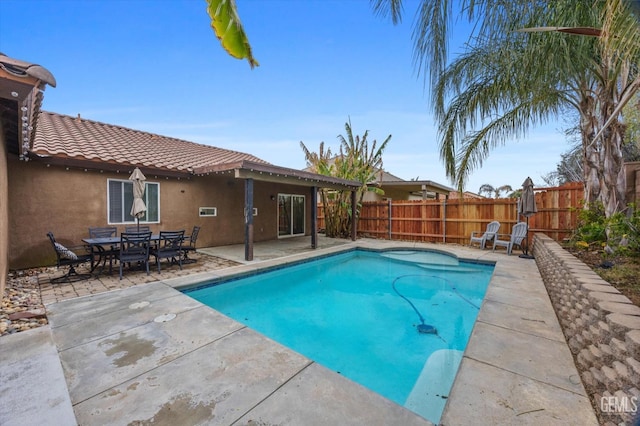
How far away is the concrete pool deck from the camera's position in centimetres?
218

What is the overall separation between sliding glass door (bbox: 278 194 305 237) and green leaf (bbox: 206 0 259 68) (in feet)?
36.6

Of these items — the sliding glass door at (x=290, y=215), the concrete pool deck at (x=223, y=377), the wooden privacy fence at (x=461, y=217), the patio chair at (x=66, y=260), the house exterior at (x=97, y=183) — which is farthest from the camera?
Result: the sliding glass door at (x=290, y=215)

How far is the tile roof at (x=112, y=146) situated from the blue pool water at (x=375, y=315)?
515 cm

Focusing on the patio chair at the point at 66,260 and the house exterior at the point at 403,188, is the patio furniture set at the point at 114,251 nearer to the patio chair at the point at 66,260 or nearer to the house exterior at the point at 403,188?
the patio chair at the point at 66,260

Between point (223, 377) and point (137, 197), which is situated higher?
point (137, 197)

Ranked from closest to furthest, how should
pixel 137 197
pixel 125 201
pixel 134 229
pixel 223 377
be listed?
1. pixel 223 377
2. pixel 137 197
3. pixel 134 229
4. pixel 125 201

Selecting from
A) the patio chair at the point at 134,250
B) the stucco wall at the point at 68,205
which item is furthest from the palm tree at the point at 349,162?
the patio chair at the point at 134,250

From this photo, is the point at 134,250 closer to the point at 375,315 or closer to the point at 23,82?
the point at 23,82

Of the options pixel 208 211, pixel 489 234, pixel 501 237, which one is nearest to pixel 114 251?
pixel 208 211

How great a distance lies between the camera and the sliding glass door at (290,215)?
13852mm

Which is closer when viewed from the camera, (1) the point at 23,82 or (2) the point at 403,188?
(1) the point at 23,82

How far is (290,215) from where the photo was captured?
47.1 ft

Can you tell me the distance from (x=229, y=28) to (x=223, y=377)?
3.27 meters

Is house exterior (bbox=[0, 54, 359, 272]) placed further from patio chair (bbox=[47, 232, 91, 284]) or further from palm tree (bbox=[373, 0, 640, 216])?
palm tree (bbox=[373, 0, 640, 216])
